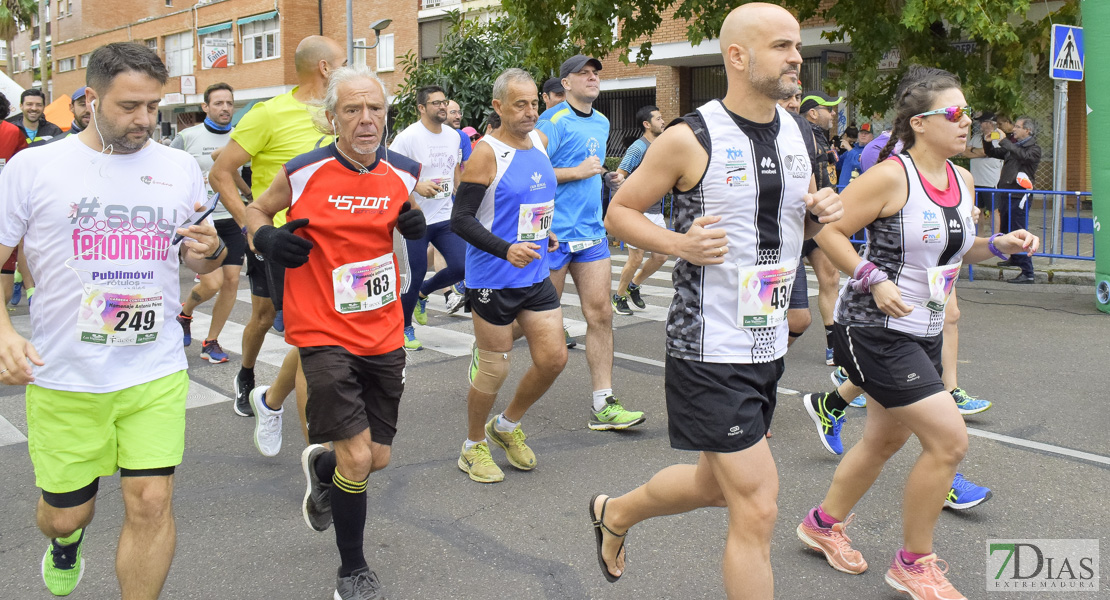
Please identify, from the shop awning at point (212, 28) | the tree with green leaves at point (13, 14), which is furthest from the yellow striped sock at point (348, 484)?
the tree with green leaves at point (13, 14)

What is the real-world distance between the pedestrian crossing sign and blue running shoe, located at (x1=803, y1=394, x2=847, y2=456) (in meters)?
8.07

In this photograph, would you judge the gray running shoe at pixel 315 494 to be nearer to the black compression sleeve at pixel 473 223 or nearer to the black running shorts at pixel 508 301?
the black compression sleeve at pixel 473 223

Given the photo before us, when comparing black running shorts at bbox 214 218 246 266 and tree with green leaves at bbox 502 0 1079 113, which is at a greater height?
tree with green leaves at bbox 502 0 1079 113

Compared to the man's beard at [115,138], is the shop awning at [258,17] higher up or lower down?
higher up

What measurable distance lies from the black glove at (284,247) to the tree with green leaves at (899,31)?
10716 mm

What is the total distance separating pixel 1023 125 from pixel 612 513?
39.1ft

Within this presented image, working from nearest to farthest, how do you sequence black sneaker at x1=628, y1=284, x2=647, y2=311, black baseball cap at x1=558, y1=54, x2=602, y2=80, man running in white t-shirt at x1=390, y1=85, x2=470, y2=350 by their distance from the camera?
black baseball cap at x1=558, y1=54, x2=602, y2=80
man running in white t-shirt at x1=390, y1=85, x2=470, y2=350
black sneaker at x1=628, y1=284, x2=647, y2=311

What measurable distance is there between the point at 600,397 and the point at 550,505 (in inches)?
52.8

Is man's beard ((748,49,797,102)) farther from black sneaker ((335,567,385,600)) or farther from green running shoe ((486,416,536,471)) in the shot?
green running shoe ((486,416,536,471))

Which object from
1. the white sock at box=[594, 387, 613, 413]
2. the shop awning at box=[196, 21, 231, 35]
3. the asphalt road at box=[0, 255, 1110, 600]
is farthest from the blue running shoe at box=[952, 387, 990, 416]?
the shop awning at box=[196, 21, 231, 35]

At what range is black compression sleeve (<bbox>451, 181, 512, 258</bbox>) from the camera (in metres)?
4.48

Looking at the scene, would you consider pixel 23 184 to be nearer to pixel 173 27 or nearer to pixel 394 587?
pixel 394 587

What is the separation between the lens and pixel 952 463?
3.40 meters

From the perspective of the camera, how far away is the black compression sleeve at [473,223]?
177 inches
